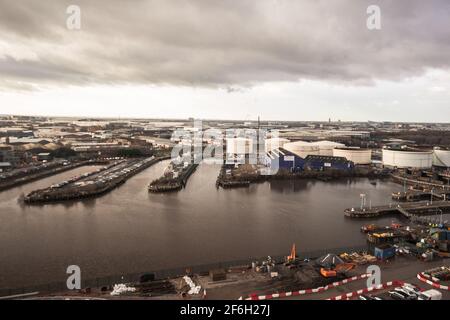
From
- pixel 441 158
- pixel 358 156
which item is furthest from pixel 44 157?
pixel 441 158

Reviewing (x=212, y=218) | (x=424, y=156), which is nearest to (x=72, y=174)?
(x=212, y=218)

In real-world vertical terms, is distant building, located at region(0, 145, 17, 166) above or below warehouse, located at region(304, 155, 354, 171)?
above

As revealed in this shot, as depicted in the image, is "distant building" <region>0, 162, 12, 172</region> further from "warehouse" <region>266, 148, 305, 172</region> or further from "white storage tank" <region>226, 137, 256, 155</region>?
"white storage tank" <region>226, 137, 256, 155</region>

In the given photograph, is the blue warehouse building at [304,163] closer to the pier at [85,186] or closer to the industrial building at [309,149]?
the industrial building at [309,149]

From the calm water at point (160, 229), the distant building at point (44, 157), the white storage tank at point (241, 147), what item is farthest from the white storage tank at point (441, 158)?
the distant building at point (44, 157)

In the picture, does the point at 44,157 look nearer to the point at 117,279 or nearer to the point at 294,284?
the point at 117,279

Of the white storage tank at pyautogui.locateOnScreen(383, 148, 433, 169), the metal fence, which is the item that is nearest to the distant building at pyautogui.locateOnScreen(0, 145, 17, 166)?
the metal fence
